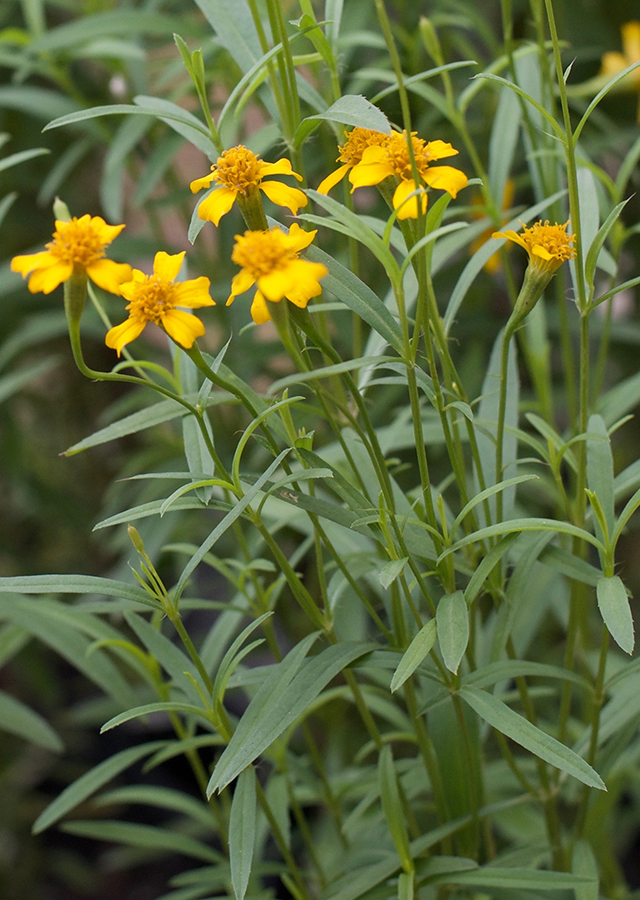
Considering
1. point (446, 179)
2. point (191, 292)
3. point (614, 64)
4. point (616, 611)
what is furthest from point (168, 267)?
point (614, 64)

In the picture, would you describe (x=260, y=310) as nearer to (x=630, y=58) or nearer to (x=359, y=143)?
(x=359, y=143)

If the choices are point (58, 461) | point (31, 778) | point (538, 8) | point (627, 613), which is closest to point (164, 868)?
point (31, 778)

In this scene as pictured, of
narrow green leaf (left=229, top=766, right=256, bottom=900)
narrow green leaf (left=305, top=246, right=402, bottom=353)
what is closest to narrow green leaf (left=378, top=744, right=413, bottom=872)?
narrow green leaf (left=229, top=766, right=256, bottom=900)

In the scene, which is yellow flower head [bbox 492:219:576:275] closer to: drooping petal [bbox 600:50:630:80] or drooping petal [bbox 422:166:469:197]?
drooping petal [bbox 422:166:469:197]

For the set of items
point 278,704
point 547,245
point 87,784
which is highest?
point 547,245

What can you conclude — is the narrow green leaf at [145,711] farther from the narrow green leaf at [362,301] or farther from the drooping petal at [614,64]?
the drooping petal at [614,64]

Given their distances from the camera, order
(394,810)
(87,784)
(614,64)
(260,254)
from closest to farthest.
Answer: (260,254) < (394,810) < (87,784) < (614,64)

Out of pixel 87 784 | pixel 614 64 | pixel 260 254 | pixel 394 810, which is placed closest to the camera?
pixel 260 254

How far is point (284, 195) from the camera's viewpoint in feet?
1.16

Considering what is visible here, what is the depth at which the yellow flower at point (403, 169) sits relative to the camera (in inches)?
13.7

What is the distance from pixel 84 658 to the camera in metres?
0.60

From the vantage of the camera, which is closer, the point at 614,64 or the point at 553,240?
the point at 553,240

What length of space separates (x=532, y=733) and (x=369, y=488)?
152 mm

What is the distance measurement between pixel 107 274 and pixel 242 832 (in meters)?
0.26
